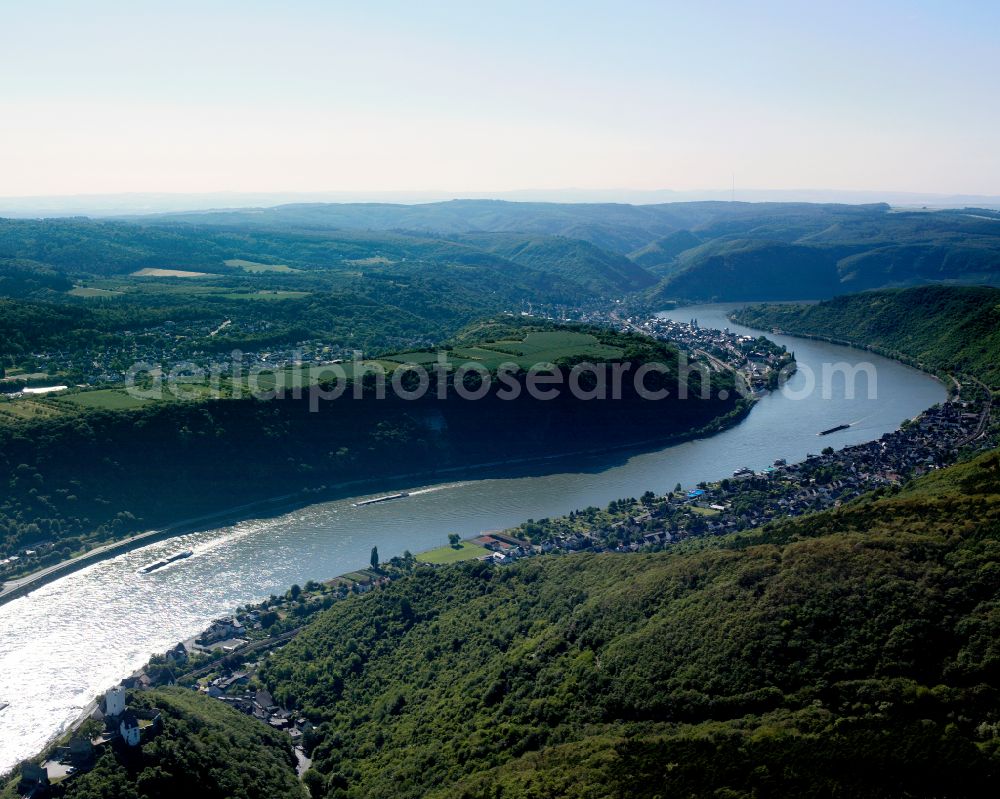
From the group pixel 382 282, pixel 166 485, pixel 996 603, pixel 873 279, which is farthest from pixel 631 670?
pixel 873 279

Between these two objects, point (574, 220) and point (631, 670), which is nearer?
point (631, 670)

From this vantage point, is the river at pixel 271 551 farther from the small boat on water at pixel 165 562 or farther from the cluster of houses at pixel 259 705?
the cluster of houses at pixel 259 705

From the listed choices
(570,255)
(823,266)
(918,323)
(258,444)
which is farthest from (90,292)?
(823,266)

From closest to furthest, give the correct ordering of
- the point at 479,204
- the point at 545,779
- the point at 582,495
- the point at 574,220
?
the point at 545,779
the point at 582,495
the point at 574,220
the point at 479,204

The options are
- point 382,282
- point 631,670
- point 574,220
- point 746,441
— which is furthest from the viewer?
point 574,220

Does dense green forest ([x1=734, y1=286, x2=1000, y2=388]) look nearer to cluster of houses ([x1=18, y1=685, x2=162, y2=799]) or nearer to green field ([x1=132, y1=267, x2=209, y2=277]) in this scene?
green field ([x1=132, y1=267, x2=209, y2=277])

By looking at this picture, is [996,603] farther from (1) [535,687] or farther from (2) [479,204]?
(2) [479,204]
